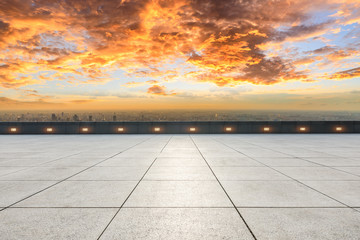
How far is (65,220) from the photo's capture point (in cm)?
343

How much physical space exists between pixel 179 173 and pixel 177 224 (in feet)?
9.69

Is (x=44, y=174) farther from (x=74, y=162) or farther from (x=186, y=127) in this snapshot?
(x=186, y=127)

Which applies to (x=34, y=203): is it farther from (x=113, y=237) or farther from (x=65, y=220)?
(x=113, y=237)

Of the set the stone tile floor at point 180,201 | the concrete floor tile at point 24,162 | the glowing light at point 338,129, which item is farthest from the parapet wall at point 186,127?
the stone tile floor at point 180,201

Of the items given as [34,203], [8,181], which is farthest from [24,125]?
[34,203]

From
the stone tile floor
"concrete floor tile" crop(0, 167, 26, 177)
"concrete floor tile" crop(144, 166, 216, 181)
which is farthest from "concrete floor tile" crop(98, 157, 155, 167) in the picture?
"concrete floor tile" crop(0, 167, 26, 177)

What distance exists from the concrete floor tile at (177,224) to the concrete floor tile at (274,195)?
2.22ft

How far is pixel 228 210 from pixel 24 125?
2376 centimetres

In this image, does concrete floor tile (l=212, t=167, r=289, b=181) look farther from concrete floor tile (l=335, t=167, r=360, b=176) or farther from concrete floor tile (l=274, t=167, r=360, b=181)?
concrete floor tile (l=335, t=167, r=360, b=176)

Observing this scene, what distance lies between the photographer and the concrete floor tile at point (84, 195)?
4070mm

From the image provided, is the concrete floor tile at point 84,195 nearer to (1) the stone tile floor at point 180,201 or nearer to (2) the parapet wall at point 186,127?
(1) the stone tile floor at point 180,201

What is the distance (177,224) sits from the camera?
10.8ft

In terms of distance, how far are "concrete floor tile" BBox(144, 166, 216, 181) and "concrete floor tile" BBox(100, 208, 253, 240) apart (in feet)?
6.28

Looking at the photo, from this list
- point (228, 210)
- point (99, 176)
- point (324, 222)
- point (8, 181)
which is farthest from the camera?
point (99, 176)
